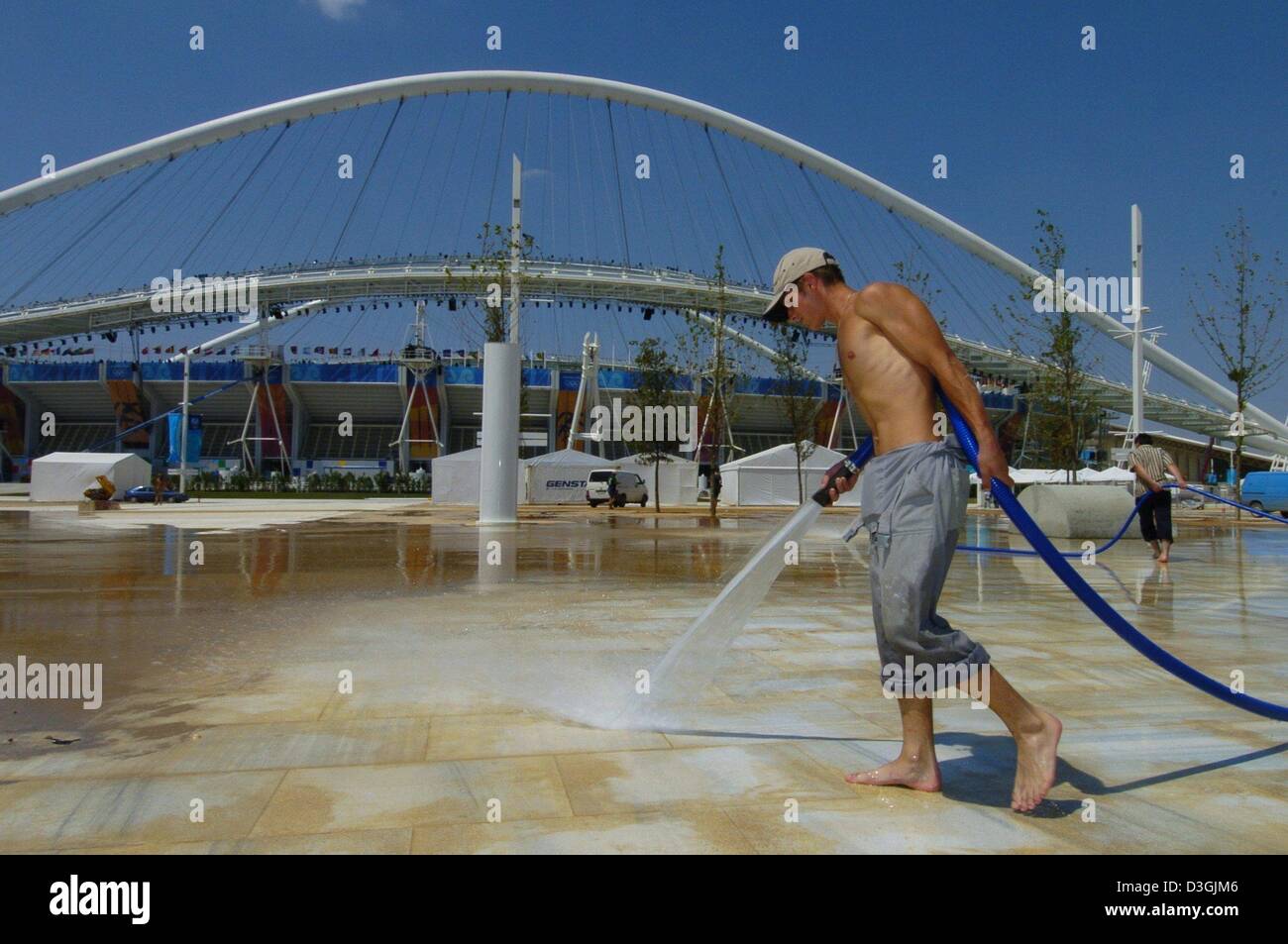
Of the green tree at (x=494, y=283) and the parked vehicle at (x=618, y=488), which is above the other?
the green tree at (x=494, y=283)

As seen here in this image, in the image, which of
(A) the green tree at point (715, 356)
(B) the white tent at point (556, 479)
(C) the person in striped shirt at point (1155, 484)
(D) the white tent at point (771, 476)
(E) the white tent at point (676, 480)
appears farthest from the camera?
(E) the white tent at point (676, 480)

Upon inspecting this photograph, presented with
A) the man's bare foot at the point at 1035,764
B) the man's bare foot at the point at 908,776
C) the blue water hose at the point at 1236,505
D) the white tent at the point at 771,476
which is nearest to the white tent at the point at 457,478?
the white tent at the point at 771,476

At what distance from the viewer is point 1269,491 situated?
36.2 meters

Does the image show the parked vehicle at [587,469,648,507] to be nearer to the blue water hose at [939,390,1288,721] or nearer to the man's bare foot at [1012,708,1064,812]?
the blue water hose at [939,390,1288,721]

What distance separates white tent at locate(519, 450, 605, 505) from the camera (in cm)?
4359

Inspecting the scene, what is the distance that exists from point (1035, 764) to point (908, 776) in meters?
0.41

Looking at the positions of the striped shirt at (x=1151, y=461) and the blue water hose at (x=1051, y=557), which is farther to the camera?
the striped shirt at (x=1151, y=461)

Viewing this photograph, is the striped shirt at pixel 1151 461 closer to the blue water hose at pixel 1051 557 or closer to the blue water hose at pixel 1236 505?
Answer: the blue water hose at pixel 1236 505

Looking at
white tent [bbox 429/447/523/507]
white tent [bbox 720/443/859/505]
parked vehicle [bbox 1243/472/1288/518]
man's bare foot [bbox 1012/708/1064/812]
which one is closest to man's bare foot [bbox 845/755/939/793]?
man's bare foot [bbox 1012/708/1064/812]

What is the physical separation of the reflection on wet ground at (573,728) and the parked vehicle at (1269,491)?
3247 cm

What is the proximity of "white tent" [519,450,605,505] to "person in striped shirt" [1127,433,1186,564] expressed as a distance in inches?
1297

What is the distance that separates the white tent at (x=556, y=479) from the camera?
143 feet

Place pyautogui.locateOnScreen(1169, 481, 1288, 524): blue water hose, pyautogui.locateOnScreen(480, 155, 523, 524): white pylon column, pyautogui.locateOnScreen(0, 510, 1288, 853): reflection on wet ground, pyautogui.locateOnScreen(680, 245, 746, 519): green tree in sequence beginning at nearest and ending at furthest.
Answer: pyautogui.locateOnScreen(0, 510, 1288, 853): reflection on wet ground < pyautogui.locateOnScreen(1169, 481, 1288, 524): blue water hose < pyautogui.locateOnScreen(480, 155, 523, 524): white pylon column < pyautogui.locateOnScreen(680, 245, 746, 519): green tree

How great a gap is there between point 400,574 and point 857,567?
586 centimetres
